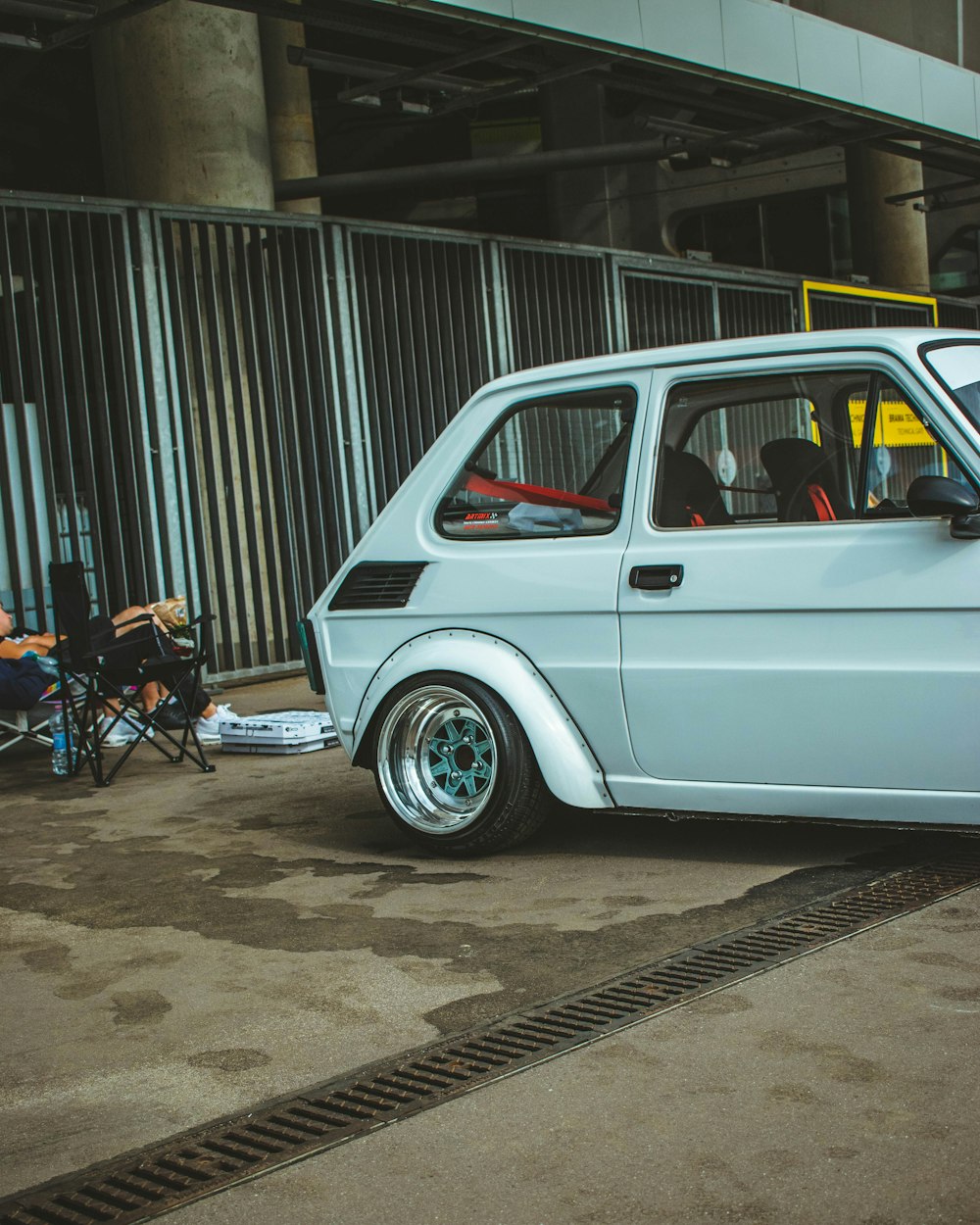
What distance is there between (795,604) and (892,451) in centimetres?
62

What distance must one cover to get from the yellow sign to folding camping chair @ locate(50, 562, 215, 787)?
12.9 feet

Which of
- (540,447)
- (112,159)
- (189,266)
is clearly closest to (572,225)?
(112,159)

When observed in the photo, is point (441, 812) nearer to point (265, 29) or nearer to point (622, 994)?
point (622, 994)

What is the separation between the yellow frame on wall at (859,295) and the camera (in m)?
16.8

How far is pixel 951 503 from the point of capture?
4.45m

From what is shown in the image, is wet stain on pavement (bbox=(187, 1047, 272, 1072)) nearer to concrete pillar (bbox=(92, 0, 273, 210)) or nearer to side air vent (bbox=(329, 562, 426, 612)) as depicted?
side air vent (bbox=(329, 562, 426, 612))

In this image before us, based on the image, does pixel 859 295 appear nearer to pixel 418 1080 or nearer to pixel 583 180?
Result: pixel 583 180

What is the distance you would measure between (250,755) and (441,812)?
3.00m

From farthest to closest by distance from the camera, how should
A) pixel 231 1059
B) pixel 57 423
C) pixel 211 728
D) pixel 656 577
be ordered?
pixel 57 423 → pixel 211 728 → pixel 656 577 → pixel 231 1059

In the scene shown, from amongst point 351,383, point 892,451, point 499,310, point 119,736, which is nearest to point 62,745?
point 119,736

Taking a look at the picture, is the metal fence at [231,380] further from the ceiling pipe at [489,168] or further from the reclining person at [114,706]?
the ceiling pipe at [489,168]

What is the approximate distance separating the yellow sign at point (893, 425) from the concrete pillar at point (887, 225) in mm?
20591

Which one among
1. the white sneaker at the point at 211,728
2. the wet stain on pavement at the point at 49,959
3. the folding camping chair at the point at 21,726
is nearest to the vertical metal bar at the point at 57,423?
the folding camping chair at the point at 21,726

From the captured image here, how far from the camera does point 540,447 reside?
5.60 m
